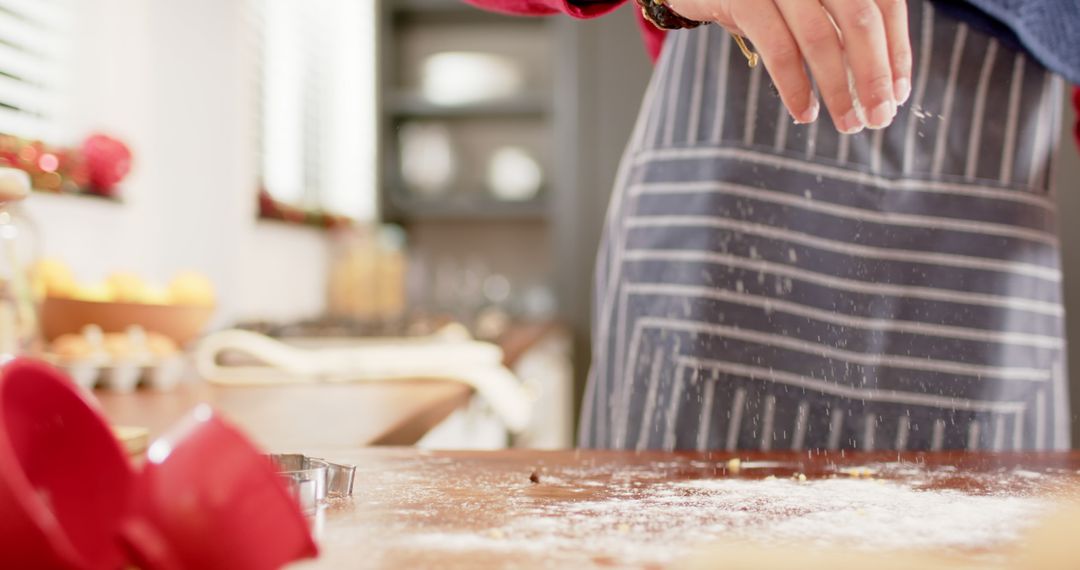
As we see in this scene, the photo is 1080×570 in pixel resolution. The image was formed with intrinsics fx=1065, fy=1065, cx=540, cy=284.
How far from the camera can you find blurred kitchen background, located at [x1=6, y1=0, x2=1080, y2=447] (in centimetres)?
189

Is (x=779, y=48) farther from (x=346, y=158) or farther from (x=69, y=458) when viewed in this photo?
(x=346, y=158)

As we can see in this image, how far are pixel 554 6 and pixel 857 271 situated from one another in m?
0.41

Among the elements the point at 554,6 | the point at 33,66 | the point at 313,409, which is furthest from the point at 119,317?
the point at 554,6

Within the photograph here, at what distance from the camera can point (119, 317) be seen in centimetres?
142

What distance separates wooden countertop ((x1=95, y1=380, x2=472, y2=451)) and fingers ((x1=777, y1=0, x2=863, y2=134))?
0.45 metres

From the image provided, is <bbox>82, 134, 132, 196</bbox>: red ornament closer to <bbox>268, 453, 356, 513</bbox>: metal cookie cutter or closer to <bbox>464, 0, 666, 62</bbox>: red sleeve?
<bbox>464, 0, 666, 62</bbox>: red sleeve

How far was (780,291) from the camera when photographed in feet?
3.63

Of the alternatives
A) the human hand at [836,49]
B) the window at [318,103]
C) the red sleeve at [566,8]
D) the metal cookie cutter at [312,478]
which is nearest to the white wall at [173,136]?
the window at [318,103]

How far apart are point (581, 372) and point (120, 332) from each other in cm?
164

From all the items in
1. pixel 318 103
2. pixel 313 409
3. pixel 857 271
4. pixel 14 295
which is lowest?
pixel 313 409

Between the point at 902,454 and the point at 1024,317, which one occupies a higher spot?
the point at 1024,317

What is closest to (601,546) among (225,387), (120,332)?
(225,387)

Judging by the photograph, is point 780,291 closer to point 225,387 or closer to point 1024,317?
point 1024,317

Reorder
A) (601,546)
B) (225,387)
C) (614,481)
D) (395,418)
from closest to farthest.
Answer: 1. (601,546)
2. (614,481)
3. (395,418)
4. (225,387)
